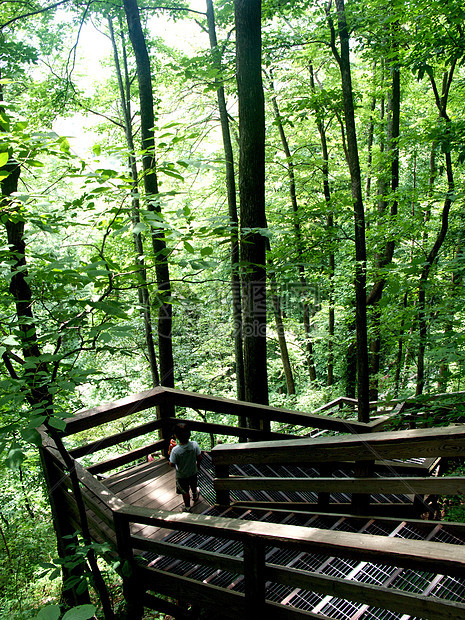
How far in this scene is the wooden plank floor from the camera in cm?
435

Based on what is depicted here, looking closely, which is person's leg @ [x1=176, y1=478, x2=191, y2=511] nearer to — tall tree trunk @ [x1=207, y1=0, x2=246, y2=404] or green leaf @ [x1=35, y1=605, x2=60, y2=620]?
green leaf @ [x1=35, y1=605, x2=60, y2=620]

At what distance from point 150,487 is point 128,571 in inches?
72.5

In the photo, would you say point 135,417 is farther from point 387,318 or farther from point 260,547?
point 260,547

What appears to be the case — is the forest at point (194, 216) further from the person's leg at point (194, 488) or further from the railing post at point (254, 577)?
the person's leg at point (194, 488)

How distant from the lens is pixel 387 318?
7895mm

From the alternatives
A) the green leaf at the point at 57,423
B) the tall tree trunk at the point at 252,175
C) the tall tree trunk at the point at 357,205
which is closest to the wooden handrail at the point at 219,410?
the tall tree trunk at the point at 252,175

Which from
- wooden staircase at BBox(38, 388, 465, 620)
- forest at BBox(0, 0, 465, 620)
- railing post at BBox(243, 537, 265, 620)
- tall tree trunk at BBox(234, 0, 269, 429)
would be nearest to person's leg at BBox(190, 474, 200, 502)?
wooden staircase at BBox(38, 388, 465, 620)

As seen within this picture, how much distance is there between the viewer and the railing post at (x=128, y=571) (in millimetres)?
2889

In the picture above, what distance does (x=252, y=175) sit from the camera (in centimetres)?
508

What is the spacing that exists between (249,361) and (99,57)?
38.8ft

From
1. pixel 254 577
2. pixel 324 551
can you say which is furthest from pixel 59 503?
pixel 324 551

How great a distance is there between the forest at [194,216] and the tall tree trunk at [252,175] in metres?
0.02

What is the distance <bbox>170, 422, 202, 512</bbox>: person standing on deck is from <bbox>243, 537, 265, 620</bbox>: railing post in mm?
2131

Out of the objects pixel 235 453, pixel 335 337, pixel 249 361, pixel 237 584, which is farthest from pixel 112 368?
pixel 237 584
